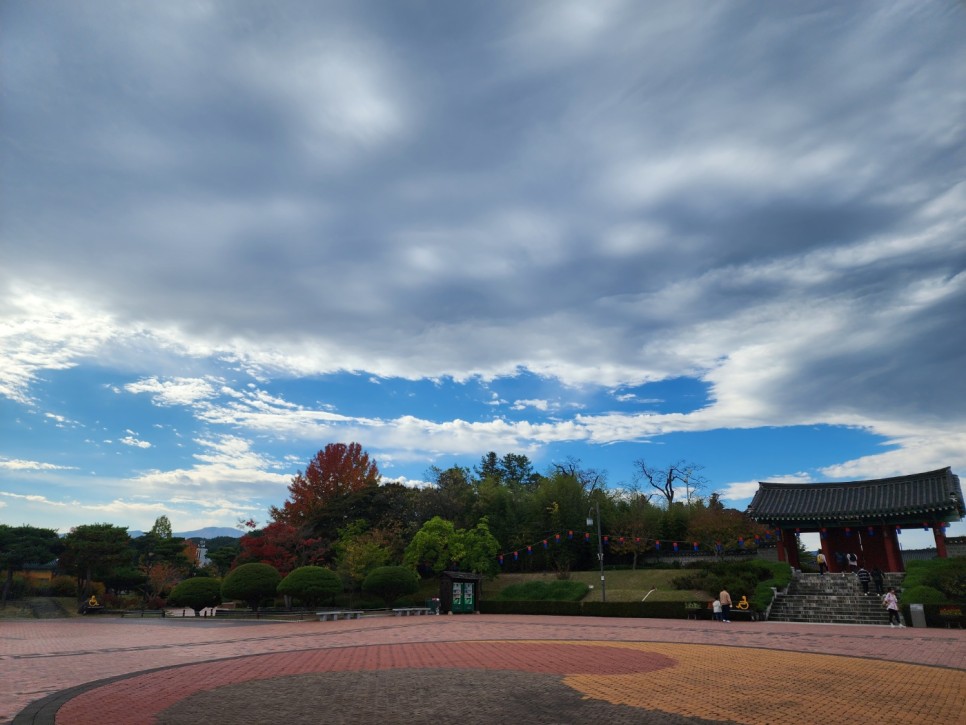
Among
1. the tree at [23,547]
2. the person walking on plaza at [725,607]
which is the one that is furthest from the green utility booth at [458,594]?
the tree at [23,547]

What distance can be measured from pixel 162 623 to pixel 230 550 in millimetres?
40506

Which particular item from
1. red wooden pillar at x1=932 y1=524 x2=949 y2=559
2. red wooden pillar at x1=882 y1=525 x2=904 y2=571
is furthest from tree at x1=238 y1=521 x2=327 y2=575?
red wooden pillar at x1=932 y1=524 x2=949 y2=559

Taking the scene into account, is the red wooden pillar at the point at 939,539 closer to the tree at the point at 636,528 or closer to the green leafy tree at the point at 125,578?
the tree at the point at 636,528

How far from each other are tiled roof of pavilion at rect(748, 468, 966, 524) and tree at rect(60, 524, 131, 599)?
47.8 metres

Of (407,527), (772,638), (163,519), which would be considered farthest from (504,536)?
(163,519)

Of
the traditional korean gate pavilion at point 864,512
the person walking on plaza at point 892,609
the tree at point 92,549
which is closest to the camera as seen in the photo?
the person walking on plaza at point 892,609

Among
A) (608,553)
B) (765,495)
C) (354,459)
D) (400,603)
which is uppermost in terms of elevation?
(354,459)

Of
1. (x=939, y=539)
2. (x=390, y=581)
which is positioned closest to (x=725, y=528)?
(x=939, y=539)

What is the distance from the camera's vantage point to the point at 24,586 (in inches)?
1977

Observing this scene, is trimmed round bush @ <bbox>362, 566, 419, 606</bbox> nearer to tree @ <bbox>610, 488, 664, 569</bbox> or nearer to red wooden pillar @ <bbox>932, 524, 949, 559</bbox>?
tree @ <bbox>610, 488, 664, 569</bbox>

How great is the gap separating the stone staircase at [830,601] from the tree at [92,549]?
47.3 m

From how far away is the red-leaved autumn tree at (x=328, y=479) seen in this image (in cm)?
6203

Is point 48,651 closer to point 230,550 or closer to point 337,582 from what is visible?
point 337,582

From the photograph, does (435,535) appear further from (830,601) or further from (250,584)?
(830,601)
